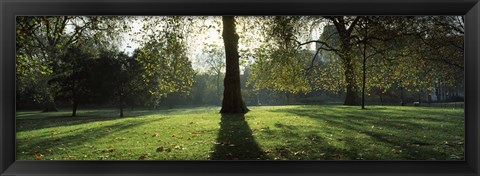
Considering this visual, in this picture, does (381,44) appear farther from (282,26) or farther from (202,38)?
(202,38)

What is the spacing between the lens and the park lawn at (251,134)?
13.1 feet

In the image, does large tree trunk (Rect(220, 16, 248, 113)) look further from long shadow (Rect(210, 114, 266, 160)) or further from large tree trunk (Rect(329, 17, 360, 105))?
large tree trunk (Rect(329, 17, 360, 105))

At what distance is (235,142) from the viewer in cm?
428

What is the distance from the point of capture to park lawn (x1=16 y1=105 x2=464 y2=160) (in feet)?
13.1

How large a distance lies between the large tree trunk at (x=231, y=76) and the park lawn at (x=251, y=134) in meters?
0.18

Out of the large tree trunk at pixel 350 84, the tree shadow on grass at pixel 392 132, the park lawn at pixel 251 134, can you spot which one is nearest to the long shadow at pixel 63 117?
the park lawn at pixel 251 134

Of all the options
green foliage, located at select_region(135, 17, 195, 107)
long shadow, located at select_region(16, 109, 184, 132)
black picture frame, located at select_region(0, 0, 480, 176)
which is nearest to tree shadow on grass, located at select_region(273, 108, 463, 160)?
black picture frame, located at select_region(0, 0, 480, 176)

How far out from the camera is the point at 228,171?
141 inches
